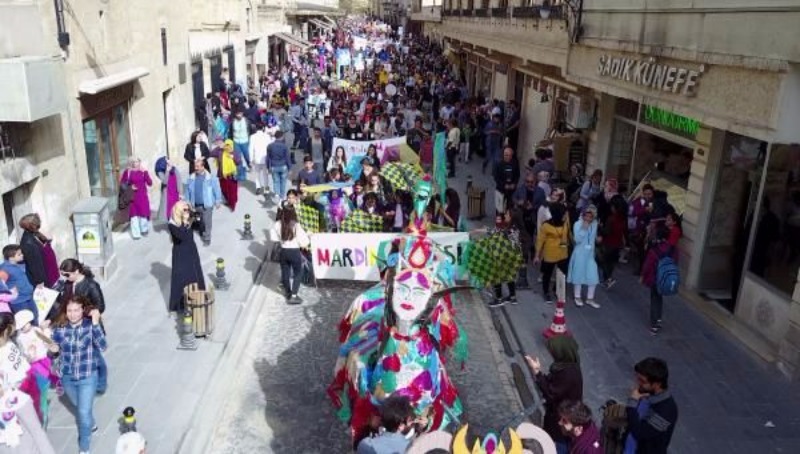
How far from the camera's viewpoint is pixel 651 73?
34.5 feet

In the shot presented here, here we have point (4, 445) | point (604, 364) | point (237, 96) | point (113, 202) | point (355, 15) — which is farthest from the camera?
point (355, 15)

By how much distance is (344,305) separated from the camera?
→ 10523mm

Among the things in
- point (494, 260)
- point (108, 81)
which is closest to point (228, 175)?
point (108, 81)

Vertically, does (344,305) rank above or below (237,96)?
below

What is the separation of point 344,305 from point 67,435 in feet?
14.8

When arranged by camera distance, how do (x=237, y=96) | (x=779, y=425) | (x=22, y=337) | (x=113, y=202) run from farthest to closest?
(x=237, y=96), (x=113, y=202), (x=779, y=425), (x=22, y=337)

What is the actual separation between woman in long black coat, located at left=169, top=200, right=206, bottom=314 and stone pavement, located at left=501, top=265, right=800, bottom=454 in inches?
184

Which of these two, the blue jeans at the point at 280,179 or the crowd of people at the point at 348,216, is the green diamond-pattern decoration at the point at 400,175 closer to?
the crowd of people at the point at 348,216

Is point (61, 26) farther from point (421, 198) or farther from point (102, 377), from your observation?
point (421, 198)

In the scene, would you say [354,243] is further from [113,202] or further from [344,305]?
[113,202]

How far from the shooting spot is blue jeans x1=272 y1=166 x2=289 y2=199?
15.0m

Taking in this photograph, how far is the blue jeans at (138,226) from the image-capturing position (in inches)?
514

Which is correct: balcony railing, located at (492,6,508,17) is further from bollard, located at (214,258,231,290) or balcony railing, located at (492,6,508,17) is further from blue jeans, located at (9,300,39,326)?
blue jeans, located at (9,300,39,326)

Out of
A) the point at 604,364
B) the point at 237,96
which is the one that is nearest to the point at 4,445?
the point at 604,364
